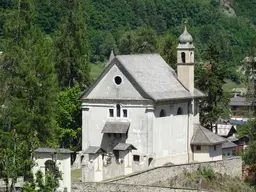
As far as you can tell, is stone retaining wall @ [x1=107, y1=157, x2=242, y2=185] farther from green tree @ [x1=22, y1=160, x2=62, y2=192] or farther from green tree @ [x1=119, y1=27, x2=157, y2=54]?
green tree @ [x1=119, y1=27, x2=157, y2=54]

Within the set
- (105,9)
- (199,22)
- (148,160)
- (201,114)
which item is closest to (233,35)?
(199,22)

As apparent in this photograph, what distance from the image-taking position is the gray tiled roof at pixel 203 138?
61.6 m

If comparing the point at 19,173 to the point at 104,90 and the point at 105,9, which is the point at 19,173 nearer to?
the point at 104,90

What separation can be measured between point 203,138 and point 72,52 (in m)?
14.4

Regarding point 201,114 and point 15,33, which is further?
point 201,114

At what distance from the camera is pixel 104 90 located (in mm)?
59750

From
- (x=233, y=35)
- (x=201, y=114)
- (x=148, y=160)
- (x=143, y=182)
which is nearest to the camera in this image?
(x=143, y=182)

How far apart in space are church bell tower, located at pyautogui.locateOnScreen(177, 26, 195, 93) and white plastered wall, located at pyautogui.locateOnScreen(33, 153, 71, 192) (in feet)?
43.3

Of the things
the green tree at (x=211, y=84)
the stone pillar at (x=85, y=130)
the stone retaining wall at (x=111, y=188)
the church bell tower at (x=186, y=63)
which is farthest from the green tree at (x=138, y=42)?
the stone retaining wall at (x=111, y=188)

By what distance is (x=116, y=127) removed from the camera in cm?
5912

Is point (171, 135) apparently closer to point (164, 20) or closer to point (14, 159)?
point (14, 159)

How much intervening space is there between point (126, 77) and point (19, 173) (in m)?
11.4

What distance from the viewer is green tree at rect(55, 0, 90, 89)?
7256 cm

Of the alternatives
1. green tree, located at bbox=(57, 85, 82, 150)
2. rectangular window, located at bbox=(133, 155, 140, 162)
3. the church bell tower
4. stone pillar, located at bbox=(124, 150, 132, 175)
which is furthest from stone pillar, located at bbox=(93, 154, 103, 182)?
green tree, located at bbox=(57, 85, 82, 150)
